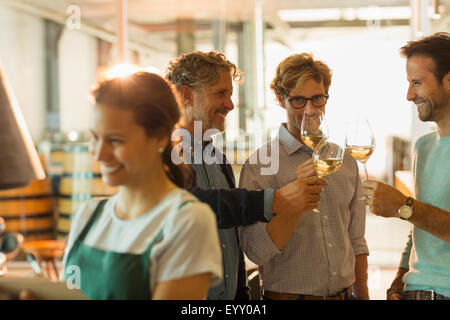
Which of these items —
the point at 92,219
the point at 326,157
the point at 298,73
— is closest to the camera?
the point at 92,219

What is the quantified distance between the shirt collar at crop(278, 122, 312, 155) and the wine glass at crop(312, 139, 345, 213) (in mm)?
294

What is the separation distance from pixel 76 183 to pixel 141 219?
395cm

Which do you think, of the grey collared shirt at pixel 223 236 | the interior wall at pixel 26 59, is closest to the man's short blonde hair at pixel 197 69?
the grey collared shirt at pixel 223 236

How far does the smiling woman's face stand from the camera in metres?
0.99

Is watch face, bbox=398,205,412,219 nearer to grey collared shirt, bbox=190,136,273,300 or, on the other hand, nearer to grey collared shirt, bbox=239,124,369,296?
grey collared shirt, bbox=239,124,369,296

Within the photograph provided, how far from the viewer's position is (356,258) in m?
1.85

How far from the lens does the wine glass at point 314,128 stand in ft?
4.90

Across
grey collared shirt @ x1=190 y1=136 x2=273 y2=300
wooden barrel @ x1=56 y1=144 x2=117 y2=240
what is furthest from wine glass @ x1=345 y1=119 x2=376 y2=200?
wooden barrel @ x1=56 y1=144 x2=117 y2=240

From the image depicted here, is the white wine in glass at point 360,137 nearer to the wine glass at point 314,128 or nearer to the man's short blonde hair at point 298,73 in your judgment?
the wine glass at point 314,128

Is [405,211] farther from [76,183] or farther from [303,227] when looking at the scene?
[76,183]

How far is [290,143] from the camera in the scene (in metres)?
1.74

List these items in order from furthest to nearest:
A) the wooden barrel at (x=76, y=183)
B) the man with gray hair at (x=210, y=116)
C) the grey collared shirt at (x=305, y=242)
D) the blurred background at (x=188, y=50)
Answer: the blurred background at (x=188, y=50) → the wooden barrel at (x=76, y=183) → the grey collared shirt at (x=305, y=242) → the man with gray hair at (x=210, y=116)

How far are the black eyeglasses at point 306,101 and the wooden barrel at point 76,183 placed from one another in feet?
10.7

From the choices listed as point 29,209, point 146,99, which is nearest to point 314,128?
point 146,99
